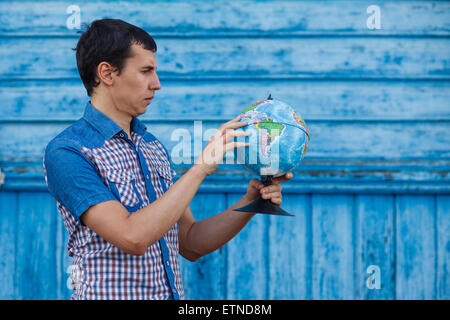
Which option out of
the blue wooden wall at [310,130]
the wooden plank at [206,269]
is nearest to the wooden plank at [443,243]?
the blue wooden wall at [310,130]

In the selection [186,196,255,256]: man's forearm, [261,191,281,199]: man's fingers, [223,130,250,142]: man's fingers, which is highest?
[223,130,250,142]: man's fingers

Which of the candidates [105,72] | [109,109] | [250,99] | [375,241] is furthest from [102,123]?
[375,241]

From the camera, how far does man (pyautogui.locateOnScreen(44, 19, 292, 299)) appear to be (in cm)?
156

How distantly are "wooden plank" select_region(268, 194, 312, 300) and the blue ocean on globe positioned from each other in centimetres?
134

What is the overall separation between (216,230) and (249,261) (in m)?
1.16

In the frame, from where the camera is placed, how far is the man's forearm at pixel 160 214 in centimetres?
153

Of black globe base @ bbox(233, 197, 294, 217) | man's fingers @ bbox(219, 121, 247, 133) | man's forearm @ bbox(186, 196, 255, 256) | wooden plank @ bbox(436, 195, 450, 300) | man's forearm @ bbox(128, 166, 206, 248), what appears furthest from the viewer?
wooden plank @ bbox(436, 195, 450, 300)

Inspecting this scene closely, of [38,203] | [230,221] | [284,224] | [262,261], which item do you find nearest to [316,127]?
[284,224]

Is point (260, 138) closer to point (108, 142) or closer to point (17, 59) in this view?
point (108, 142)

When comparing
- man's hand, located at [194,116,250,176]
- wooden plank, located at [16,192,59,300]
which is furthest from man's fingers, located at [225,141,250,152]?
wooden plank, located at [16,192,59,300]

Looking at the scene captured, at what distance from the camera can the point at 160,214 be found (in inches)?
61.1
